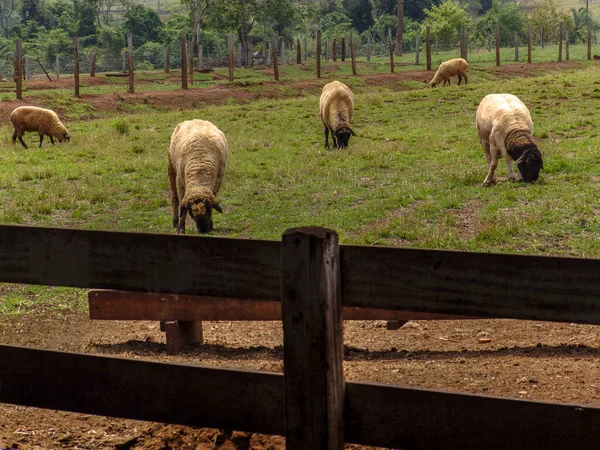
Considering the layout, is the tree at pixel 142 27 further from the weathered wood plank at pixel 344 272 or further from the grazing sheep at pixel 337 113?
the weathered wood plank at pixel 344 272

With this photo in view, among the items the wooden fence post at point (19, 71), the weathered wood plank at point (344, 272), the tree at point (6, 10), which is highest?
the tree at point (6, 10)

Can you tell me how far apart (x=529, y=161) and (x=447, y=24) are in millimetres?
59744

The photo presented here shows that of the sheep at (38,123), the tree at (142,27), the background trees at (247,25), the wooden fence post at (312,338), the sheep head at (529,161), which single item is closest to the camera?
the wooden fence post at (312,338)

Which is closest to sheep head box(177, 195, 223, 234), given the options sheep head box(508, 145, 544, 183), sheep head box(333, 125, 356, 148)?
sheep head box(508, 145, 544, 183)

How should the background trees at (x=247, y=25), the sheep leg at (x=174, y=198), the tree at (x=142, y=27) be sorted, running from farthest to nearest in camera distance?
the tree at (x=142, y=27) < the background trees at (x=247, y=25) < the sheep leg at (x=174, y=198)

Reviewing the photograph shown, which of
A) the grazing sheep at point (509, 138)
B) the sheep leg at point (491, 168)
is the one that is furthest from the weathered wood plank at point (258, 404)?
the sheep leg at point (491, 168)

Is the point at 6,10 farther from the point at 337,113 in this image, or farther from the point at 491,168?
the point at 491,168

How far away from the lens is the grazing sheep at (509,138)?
13.5 metres

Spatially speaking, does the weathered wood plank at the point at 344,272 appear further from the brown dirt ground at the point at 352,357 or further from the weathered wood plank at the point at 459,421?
the brown dirt ground at the point at 352,357

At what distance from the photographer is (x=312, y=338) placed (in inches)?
115

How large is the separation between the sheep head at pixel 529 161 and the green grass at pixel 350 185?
0.85ft

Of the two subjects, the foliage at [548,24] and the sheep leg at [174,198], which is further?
the foliage at [548,24]

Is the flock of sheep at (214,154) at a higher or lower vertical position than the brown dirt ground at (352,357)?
higher

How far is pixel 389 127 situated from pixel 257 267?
1998cm
